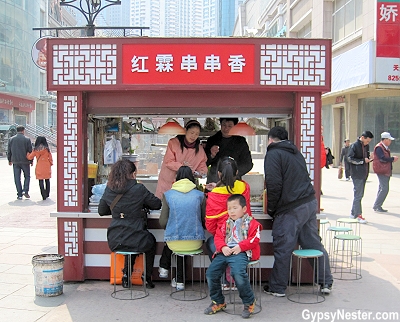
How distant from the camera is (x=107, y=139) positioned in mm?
7062

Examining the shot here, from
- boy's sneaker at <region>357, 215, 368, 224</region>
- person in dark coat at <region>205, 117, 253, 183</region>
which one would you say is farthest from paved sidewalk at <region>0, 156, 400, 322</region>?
person in dark coat at <region>205, 117, 253, 183</region>

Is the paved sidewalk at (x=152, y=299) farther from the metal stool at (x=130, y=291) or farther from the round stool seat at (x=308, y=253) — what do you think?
the round stool seat at (x=308, y=253)

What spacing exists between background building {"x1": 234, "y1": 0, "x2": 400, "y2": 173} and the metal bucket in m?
10.2

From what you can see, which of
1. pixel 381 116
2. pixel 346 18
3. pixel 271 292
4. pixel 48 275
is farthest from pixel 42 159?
pixel 346 18

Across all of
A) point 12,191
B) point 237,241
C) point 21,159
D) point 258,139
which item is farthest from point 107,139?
point 12,191

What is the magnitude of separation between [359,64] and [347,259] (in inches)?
498

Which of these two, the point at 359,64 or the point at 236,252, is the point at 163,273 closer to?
the point at 236,252

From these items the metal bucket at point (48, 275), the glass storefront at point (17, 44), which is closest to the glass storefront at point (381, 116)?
the metal bucket at point (48, 275)

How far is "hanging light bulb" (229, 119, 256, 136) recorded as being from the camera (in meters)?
6.21

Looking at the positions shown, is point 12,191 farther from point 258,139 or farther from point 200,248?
point 200,248

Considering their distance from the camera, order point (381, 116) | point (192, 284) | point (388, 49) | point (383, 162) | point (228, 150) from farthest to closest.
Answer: point (381, 116) → point (388, 49) → point (383, 162) → point (228, 150) → point (192, 284)

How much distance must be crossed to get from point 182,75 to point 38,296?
284cm

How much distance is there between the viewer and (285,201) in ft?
16.6

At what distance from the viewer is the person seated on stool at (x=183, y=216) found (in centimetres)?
507
